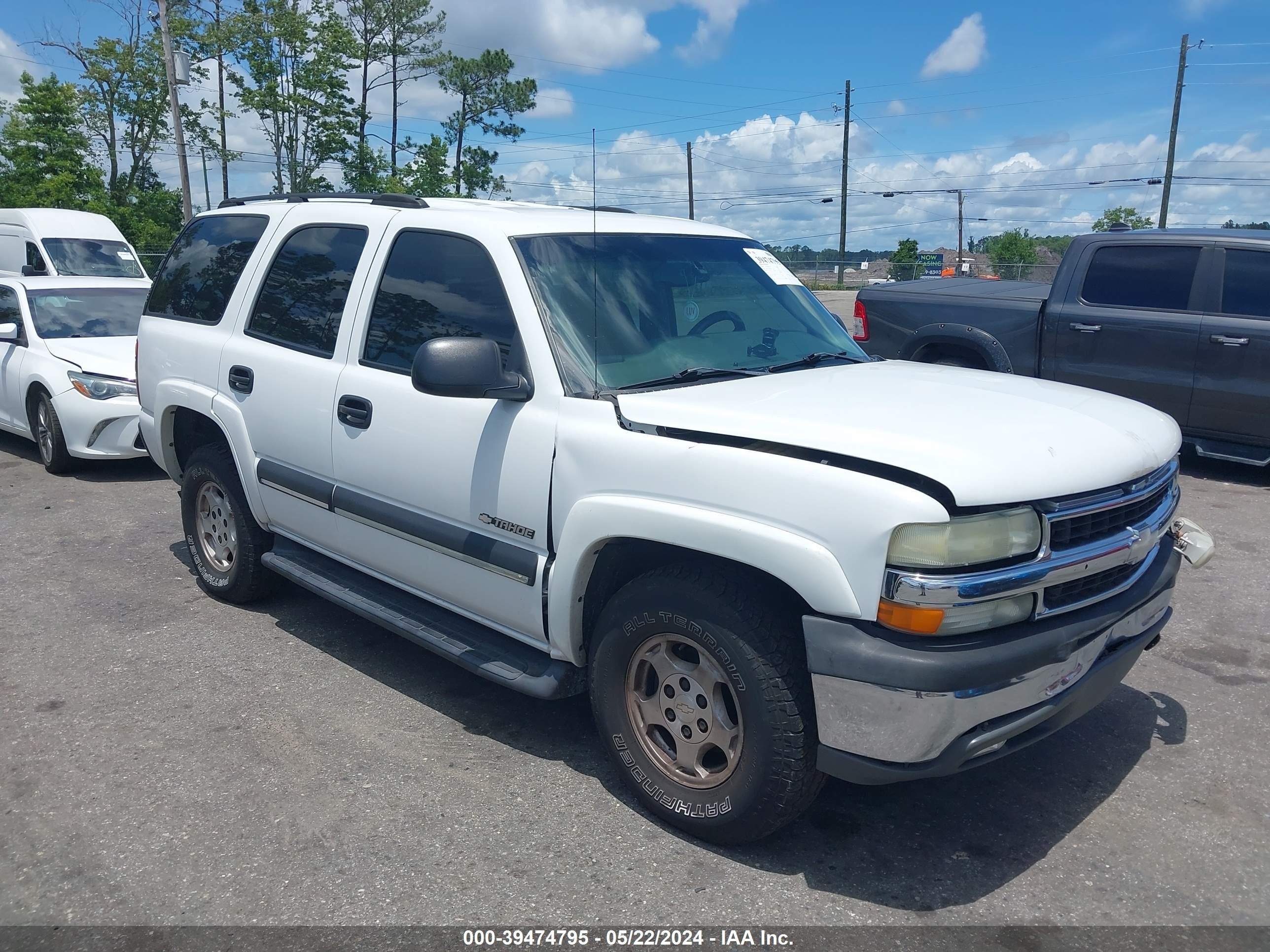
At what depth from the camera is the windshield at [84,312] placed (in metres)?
9.09

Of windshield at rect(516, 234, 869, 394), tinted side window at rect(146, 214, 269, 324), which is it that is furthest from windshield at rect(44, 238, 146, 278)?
windshield at rect(516, 234, 869, 394)

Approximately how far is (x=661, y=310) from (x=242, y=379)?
7.11ft

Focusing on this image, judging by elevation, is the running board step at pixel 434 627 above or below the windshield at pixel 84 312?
below

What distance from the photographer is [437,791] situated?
349 cm

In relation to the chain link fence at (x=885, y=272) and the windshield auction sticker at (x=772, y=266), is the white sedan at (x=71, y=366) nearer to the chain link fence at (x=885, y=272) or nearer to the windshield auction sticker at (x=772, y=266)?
the windshield auction sticker at (x=772, y=266)

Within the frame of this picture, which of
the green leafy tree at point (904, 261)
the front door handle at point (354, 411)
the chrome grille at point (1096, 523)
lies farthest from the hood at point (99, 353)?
the green leafy tree at point (904, 261)

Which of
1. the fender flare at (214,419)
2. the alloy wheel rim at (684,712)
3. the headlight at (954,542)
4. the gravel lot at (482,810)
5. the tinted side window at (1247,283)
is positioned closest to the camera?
the headlight at (954,542)

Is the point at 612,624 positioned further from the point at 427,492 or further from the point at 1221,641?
the point at 1221,641

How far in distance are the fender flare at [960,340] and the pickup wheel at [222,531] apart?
515cm

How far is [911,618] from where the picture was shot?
256 cm

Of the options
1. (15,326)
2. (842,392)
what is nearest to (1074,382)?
(842,392)

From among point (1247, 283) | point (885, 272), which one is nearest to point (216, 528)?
point (1247, 283)

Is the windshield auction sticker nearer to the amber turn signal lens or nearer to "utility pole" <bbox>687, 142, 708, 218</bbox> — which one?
the amber turn signal lens

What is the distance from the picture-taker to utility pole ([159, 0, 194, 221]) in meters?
21.7
